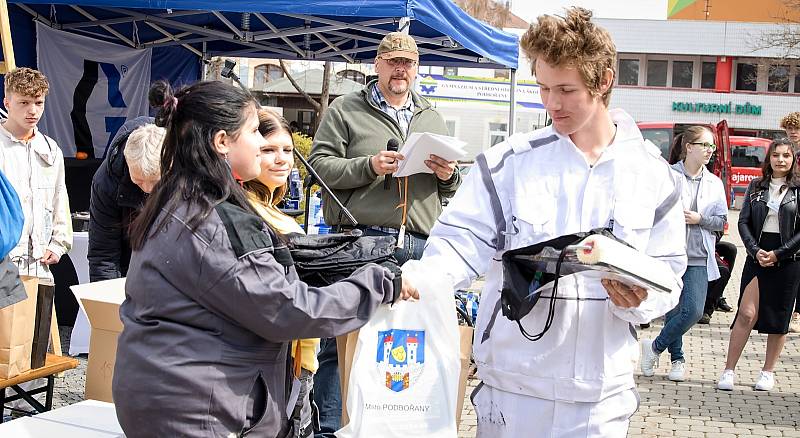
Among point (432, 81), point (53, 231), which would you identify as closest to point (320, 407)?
point (53, 231)

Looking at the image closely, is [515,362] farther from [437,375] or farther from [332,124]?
[332,124]

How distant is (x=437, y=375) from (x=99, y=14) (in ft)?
31.8

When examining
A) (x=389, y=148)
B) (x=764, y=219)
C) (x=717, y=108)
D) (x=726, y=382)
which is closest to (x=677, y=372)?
(x=726, y=382)

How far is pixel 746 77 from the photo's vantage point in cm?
4959

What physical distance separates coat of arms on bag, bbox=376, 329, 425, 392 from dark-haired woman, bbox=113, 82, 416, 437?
238 mm

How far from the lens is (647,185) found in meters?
2.63

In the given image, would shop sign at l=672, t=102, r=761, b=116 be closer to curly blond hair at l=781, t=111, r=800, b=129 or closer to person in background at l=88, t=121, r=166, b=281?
curly blond hair at l=781, t=111, r=800, b=129

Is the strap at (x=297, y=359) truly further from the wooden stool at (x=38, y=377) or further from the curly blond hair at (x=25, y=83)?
the curly blond hair at (x=25, y=83)

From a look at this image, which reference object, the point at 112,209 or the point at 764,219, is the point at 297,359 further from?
the point at 764,219

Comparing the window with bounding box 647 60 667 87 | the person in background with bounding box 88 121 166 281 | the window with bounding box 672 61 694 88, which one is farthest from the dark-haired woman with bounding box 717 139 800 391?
the window with bounding box 672 61 694 88

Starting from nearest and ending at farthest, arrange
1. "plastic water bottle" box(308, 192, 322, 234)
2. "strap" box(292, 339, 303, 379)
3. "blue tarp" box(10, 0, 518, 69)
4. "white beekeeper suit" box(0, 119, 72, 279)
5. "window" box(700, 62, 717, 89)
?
"strap" box(292, 339, 303, 379) < "white beekeeper suit" box(0, 119, 72, 279) < "blue tarp" box(10, 0, 518, 69) < "plastic water bottle" box(308, 192, 322, 234) < "window" box(700, 62, 717, 89)

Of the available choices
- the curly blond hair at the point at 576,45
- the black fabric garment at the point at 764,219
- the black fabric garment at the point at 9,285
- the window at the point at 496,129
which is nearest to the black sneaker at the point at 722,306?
the black fabric garment at the point at 764,219

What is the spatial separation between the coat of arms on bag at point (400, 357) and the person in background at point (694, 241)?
481 centimetres

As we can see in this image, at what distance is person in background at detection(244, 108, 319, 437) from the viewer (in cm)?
294
